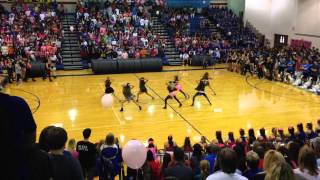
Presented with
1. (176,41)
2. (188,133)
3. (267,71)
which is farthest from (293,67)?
(188,133)

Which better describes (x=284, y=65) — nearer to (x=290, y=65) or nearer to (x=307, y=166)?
(x=290, y=65)

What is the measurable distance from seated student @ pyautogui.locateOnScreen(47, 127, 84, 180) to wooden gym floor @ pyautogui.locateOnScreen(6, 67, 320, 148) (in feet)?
27.1

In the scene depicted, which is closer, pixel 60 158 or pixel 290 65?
pixel 60 158

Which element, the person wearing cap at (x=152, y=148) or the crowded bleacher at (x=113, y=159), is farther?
the person wearing cap at (x=152, y=148)

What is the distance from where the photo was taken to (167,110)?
15.4 metres

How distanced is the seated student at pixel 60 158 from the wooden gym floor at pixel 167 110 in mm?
8266

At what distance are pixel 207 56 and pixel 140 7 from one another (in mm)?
7531

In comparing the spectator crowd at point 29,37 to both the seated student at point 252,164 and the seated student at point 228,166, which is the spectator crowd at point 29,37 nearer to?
the seated student at point 252,164

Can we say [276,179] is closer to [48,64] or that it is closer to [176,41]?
[48,64]

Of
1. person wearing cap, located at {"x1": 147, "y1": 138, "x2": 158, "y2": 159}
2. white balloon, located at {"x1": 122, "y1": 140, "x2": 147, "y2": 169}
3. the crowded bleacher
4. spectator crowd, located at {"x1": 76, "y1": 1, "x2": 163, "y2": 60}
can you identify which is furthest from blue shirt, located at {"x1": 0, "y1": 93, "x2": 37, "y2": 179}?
spectator crowd, located at {"x1": 76, "y1": 1, "x2": 163, "y2": 60}

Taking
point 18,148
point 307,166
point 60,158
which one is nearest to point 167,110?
point 307,166

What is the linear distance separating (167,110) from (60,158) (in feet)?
40.6

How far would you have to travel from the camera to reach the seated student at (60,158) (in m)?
3.00

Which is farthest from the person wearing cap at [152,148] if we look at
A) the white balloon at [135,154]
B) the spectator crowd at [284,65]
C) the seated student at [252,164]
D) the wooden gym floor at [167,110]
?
the spectator crowd at [284,65]
